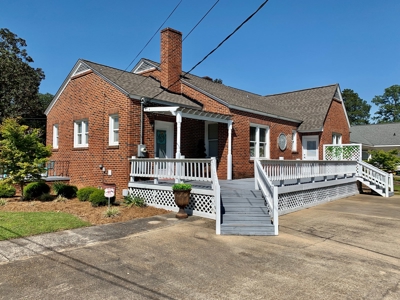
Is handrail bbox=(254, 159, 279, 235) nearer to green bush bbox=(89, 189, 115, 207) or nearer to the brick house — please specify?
the brick house

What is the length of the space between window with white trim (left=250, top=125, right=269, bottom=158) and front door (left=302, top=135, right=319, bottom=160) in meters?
4.98

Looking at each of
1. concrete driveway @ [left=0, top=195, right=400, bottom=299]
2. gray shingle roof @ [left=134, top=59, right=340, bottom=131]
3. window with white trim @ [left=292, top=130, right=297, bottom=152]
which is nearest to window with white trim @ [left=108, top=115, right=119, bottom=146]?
gray shingle roof @ [left=134, top=59, right=340, bottom=131]

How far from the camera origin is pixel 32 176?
456 inches

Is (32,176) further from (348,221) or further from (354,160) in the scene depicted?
(354,160)

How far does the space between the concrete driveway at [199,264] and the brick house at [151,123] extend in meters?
4.70

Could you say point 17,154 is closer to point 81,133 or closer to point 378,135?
point 81,133

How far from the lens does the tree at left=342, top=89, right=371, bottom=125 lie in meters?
77.1

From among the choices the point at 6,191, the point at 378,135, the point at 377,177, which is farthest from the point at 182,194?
the point at 378,135

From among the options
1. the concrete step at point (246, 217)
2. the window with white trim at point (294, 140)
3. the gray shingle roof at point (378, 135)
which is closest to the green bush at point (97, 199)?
the concrete step at point (246, 217)

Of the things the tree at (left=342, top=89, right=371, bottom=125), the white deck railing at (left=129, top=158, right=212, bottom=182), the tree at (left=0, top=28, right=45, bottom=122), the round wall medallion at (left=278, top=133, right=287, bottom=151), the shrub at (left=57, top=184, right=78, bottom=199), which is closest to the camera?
the white deck railing at (left=129, top=158, right=212, bottom=182)

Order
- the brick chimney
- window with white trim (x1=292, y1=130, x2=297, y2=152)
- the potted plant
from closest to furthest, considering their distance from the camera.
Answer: the potted plant, the brick chimney, window with white trim (x1=292, y1=130, x2=297, y2=152)

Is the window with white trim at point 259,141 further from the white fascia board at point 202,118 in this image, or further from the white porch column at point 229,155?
the white fascia board at point 202,118

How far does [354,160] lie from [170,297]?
16375 millimetres

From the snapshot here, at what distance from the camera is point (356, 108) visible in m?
78.0
